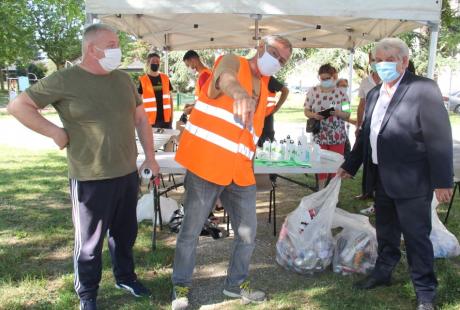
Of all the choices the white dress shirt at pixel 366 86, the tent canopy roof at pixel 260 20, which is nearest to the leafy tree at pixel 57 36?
the tent canopy roof at pixel 260 20

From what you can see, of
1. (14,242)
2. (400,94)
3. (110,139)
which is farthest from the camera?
(14,242)

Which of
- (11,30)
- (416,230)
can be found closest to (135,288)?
(416,230)

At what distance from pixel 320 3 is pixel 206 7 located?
3.13ft

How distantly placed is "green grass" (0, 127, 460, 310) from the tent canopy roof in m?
2.06

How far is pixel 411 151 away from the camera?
265 cm

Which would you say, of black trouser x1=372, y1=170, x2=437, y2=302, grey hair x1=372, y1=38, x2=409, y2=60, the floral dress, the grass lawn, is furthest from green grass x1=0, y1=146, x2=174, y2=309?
the floral dress

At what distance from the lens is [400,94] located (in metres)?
2.67

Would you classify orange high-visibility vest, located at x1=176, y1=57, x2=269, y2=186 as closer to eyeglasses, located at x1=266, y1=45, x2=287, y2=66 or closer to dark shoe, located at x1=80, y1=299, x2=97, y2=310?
eyeglasses, located at x1=266, y1=45, x2=287, y2=66

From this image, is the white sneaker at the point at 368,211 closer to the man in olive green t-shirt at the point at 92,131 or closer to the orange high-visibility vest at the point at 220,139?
the orange high-visibility vest at the point at 220,139

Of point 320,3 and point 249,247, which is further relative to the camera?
point 320,3

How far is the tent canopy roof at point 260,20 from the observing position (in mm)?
3641

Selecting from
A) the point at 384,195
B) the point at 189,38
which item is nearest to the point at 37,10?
the point at 189,38

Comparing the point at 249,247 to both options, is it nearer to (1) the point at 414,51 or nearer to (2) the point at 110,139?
(2) the point at 110,139

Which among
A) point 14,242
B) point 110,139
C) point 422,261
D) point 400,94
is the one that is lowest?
point 14,242
